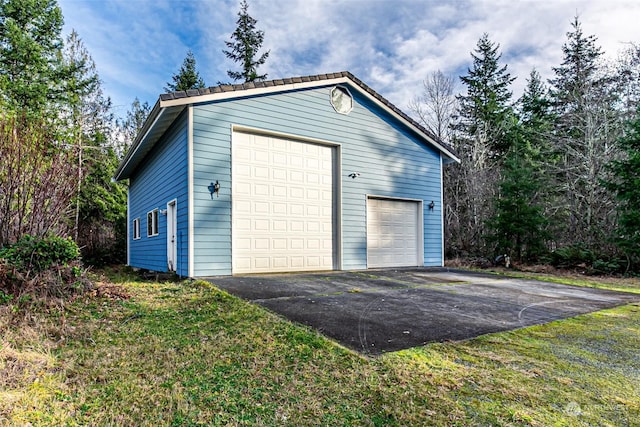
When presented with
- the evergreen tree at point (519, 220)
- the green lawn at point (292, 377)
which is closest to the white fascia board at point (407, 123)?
the evergreen tree at point (519, 220)

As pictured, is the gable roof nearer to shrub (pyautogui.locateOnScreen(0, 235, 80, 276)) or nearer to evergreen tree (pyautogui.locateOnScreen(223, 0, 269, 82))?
shrub (pyautogui.locateOnScreen(0, 235, 80, 276))

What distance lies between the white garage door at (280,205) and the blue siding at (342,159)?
0.29m

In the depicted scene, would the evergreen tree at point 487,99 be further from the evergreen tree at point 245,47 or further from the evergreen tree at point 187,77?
the evergreen tree at point 187,77

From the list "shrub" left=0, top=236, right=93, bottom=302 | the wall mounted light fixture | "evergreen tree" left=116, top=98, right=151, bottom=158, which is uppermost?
"evergreen tree" left=116, top=98, right=151, bottom=158

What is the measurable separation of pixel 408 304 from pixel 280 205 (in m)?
4.11

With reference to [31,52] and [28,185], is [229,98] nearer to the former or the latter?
[28,185]

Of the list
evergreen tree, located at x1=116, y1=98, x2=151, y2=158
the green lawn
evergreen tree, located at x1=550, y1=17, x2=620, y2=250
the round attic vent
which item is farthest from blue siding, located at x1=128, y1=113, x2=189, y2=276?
evergreen tree, located at x1=550, y1=17, x2=620, y2=250

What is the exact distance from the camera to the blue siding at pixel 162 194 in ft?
23.1

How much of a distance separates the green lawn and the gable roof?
4.52 meters

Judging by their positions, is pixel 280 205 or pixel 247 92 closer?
pixel 247 92

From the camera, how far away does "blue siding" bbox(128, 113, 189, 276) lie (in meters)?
7.03

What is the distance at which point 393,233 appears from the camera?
9.80 meters

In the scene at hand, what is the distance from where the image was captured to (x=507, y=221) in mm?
10953

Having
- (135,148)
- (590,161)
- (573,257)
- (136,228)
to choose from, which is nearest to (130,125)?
(136,228)
